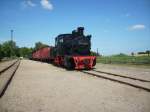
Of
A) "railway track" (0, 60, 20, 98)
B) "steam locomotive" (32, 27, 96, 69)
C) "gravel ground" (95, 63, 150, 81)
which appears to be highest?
"steam locomotive" (32, 27, 96, 69)

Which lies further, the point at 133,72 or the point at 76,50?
the point at 76,50

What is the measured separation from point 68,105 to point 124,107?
1.63 meters

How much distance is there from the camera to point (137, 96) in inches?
340

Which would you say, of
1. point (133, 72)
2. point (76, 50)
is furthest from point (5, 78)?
point (133, 72)

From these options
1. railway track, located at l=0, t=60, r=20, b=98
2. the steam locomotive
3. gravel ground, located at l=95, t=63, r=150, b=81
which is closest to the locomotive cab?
the steam locomotive

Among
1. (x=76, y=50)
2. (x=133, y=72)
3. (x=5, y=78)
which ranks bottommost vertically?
(x=5, y=78)

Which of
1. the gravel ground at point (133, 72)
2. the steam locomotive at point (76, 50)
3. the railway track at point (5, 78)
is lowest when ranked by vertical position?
the railway track at point (5, 78)

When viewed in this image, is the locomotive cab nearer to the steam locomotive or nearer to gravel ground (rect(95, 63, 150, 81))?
the steam locomotive

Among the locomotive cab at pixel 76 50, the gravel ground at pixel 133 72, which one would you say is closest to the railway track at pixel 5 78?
the locomotive cab at pixel 76 50

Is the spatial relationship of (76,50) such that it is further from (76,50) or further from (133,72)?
(133,72)

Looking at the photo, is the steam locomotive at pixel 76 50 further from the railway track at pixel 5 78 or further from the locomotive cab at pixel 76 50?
the railway track at pixel 5 78

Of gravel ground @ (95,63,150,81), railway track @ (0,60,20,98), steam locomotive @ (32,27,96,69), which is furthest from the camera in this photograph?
steam locomotive @ (32,27,96,69)

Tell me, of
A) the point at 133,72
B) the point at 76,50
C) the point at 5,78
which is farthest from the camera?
the point at 76,50

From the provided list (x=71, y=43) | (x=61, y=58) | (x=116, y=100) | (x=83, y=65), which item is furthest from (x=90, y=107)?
(x=61, y=58)
